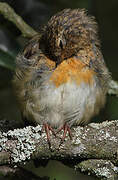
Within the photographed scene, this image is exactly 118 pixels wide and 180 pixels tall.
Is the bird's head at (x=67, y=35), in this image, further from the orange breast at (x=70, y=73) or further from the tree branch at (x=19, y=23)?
the tree branch at (x=19, y=23)

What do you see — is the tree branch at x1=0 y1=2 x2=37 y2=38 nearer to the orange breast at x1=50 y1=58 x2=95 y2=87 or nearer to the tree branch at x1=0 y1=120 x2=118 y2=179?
the orange breast at x1=50 y1=58 x2=95 y2=87

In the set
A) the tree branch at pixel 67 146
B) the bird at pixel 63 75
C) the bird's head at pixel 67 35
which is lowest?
the tree branch at pixel 67 146

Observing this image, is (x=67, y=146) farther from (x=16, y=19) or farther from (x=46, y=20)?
(x=46, y=20)

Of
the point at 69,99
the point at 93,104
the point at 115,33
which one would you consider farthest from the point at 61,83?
the point at 115,33

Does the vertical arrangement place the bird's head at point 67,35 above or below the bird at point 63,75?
above

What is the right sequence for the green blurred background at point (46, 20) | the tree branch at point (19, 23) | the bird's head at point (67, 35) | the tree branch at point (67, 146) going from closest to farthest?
the tree branch at point (67, 146)
the bird's head at point (67, 35)
the tree branch at point (19, 23)
the green blurred background at point (46, 20)

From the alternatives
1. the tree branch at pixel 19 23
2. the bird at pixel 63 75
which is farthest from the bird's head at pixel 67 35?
the tree branch at pixel 19 23
